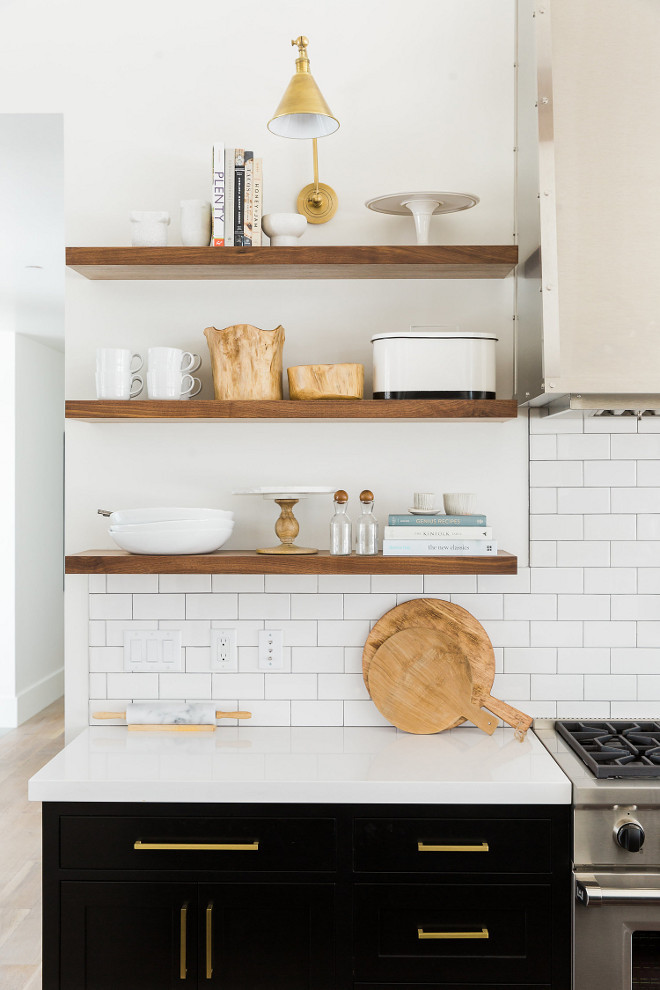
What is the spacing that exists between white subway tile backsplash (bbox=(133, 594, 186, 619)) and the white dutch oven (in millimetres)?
821

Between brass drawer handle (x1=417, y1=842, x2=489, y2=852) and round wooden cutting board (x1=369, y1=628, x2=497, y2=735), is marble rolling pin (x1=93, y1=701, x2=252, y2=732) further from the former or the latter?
brass drawer handle (x1=417, y1=842, x2=489, y2=852)

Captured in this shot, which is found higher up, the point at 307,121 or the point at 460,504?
the point at 307,121

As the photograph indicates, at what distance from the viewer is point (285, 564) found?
2.15 metres

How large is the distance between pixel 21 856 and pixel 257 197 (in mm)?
3008

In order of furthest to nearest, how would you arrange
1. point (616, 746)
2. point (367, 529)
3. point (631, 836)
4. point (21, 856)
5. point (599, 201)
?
point (21, 856) → point (367, 529) → point (616, 746) → point (599, 201) → point (631, 836)

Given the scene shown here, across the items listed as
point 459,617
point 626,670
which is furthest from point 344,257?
point 626,670

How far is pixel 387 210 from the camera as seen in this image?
7.51 ft

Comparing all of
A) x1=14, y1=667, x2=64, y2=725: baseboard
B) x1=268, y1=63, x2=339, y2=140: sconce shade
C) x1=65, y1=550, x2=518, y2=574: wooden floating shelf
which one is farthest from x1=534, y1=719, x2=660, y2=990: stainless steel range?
x1=14, y1=667, x2=64, y2=725: baseboard

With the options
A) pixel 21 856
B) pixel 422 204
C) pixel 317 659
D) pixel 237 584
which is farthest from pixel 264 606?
pixel 21 856

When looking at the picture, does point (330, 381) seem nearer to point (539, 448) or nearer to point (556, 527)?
point (539, 448)

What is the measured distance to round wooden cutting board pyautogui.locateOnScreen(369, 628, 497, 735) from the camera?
88.7 inches

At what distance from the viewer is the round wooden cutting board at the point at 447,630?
2.33 meters

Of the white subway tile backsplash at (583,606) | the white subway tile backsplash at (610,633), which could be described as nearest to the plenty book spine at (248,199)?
the white subway tile backsplash at (583,606)

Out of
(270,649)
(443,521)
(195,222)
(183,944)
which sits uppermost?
(195,222)
